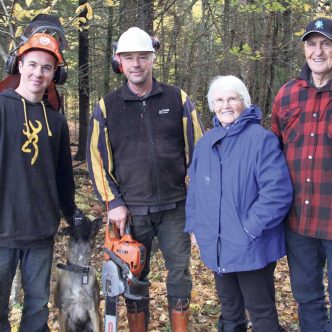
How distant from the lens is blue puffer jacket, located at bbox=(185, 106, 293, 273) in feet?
10.5

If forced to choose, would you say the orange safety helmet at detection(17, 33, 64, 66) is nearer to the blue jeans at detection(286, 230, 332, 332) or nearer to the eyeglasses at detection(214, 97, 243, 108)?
the eyeglasses at detection(214, 97, 243, 108)

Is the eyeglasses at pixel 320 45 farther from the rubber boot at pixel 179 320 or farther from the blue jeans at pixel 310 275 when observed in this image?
the rubber boot at pixel 179 320

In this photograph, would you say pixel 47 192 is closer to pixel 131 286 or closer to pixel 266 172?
pixel 131 286

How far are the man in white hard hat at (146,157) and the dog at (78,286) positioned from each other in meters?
0.32

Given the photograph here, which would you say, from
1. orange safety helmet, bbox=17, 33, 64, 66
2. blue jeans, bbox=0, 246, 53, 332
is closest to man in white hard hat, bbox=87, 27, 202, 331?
orange safety helmet, bbox=17, 33, 64, 66

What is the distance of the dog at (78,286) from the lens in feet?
13.4

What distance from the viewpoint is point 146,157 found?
13.0ft

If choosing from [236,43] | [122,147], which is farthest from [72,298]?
[236,43]

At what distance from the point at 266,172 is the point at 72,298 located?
2.17m

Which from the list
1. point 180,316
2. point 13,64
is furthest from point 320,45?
point 180,316

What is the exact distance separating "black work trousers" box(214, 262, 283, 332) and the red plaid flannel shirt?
46 cm

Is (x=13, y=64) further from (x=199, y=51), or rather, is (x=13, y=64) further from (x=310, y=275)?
(x=199, y=51)

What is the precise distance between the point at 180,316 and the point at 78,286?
1.01 m

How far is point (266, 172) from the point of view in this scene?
10.5 ft
